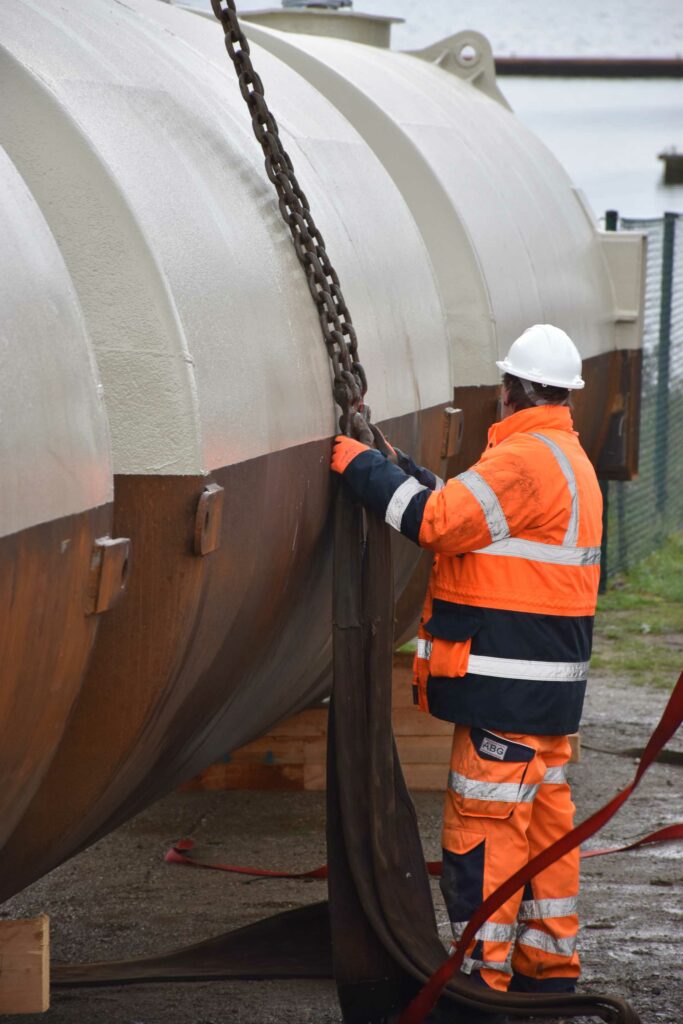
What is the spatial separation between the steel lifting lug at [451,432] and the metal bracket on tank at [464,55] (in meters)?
2.43

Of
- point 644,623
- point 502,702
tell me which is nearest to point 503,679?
point 502,702

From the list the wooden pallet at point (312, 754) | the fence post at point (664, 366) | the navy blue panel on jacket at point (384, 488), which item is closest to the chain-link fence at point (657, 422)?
the fence post at point (664, 366)

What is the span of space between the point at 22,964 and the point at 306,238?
1.49 metres

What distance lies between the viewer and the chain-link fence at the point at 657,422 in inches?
412

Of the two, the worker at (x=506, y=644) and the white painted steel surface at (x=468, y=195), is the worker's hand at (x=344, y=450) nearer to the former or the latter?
the worker at (x=506, y=644)

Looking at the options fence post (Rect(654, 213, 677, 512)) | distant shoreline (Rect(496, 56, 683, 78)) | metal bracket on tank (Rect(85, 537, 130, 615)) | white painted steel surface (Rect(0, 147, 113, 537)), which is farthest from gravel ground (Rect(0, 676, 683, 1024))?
distant shoreline (Rect(496, 56, 683, 78))

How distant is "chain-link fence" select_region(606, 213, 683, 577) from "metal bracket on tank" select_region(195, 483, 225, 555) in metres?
7.90

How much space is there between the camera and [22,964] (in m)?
2.62

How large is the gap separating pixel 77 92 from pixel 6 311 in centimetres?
65

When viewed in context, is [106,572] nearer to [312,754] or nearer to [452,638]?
[452,638]

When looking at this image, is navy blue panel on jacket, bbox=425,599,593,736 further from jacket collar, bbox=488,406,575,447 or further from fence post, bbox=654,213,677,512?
fence post, bbox=654,213,677,512

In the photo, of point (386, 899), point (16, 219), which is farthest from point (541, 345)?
point (16, 219)

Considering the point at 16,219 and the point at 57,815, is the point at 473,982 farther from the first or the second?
the point at 16,219

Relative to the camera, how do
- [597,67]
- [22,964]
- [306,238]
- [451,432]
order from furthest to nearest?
[597,67] → [451,432] → [306,238] → [22,964]
